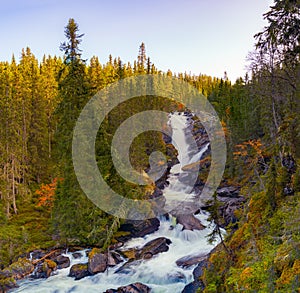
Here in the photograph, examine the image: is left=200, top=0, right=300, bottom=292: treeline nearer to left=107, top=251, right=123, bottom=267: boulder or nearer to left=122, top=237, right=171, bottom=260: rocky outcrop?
left=122, top=237, right=171, bottom=260: rocky outcrop

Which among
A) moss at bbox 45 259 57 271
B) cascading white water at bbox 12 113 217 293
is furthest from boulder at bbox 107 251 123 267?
moss at bbox 45 259 57 271

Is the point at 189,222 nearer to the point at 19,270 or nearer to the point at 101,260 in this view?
the point at 101,260

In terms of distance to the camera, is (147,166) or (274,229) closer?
(274,229)

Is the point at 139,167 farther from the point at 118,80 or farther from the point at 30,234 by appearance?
the point at 118,80

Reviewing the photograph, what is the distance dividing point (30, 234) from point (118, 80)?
25.2 metres

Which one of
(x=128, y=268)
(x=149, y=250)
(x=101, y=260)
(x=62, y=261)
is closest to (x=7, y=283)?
(x=62, y=261)

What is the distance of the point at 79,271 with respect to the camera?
62.2ft

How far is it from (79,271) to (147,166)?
22.3 metres

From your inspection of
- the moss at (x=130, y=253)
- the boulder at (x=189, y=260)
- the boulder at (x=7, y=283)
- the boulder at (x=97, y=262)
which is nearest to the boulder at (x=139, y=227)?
the moss at (x=130, y=253)

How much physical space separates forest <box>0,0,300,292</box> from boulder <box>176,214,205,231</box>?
379cm

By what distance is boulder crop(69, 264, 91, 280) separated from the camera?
18672 millimetres

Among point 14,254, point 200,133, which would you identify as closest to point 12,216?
point 14,254

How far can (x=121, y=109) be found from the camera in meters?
39.1

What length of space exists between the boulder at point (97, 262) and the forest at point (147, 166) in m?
1.40
